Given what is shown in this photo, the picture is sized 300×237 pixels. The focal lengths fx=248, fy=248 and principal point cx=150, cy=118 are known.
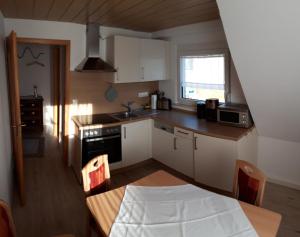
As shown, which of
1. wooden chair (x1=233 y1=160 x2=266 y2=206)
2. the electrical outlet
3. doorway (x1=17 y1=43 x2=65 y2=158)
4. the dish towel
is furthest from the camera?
doorway (x1=17 y1=43 x2=65 y2=158)

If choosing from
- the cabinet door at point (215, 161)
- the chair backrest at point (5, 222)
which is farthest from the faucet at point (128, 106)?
the chair backrest at point (5, 222)

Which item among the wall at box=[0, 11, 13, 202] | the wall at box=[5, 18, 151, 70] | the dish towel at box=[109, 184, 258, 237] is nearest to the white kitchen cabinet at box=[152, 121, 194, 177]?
the dish towel at box=[109, 184, 258, 237]

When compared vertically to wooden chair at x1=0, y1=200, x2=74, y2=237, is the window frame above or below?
above

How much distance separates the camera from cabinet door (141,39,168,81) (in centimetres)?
400

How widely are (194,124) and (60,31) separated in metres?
2.35

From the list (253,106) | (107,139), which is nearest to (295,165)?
(253,106)

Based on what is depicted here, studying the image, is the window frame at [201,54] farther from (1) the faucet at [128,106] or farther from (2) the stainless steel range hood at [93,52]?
(2) the stainless steel range hood at [93,52]

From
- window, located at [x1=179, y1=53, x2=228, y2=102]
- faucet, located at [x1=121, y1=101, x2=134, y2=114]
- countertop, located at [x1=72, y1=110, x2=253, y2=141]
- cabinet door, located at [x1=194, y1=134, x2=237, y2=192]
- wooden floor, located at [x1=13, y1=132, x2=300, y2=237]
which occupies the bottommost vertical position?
wooden floor, located at [x1=13, y1=132, x2=300, y2=237]

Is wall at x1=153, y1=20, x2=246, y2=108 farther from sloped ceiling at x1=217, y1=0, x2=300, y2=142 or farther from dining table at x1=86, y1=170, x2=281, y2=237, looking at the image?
dining table at x1=86, y1=170, x2=281, y2=237

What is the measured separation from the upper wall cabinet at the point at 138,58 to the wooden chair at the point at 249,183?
2419mm

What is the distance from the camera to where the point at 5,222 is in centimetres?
149

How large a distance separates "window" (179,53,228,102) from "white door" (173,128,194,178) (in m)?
0.87

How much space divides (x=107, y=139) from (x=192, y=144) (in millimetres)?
1192

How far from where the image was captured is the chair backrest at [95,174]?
187 centimetres
